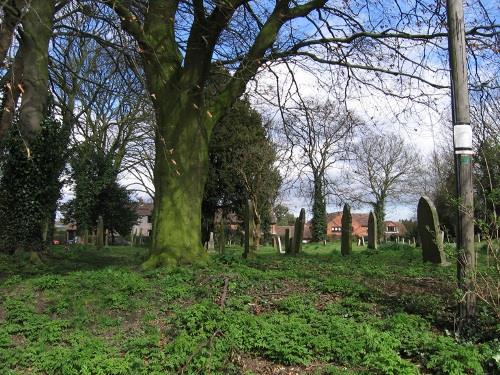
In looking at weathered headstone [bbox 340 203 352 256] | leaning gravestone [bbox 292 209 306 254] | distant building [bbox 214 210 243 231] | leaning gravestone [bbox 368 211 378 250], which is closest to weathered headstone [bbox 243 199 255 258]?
weathered headstone [bbox 340 203 352 256]

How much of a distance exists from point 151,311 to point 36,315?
5.13 ft

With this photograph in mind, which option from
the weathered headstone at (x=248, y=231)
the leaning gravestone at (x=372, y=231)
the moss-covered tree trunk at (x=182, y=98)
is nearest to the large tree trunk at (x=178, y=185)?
the moss-covered tree trunk at (x=182, y=98)

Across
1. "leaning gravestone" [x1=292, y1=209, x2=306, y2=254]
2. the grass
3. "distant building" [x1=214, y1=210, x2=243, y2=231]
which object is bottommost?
the grass

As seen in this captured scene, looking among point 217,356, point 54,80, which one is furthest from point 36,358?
point 54,80

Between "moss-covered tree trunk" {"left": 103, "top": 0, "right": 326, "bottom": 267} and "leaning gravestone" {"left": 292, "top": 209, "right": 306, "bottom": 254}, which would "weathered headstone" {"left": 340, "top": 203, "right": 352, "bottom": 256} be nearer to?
"leaning gravestone" {"left": 292, "top": 209, "right": 306, "bottom": 254}

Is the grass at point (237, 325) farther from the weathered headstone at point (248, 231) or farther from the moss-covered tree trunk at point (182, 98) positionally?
the weathered headstone at point (248, 231)

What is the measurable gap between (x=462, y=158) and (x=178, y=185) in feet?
17.4

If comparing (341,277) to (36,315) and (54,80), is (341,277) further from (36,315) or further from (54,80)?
(54,80)

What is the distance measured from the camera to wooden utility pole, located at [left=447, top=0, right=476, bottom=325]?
5.82 metres

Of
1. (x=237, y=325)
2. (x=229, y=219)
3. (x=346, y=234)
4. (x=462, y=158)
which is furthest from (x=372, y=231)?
(x=229, y=219)

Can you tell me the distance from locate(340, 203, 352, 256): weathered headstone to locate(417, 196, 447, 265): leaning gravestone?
12.2ft

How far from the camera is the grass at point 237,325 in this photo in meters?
5.18

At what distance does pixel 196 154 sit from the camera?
984 centimetres

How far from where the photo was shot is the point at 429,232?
1084cm
